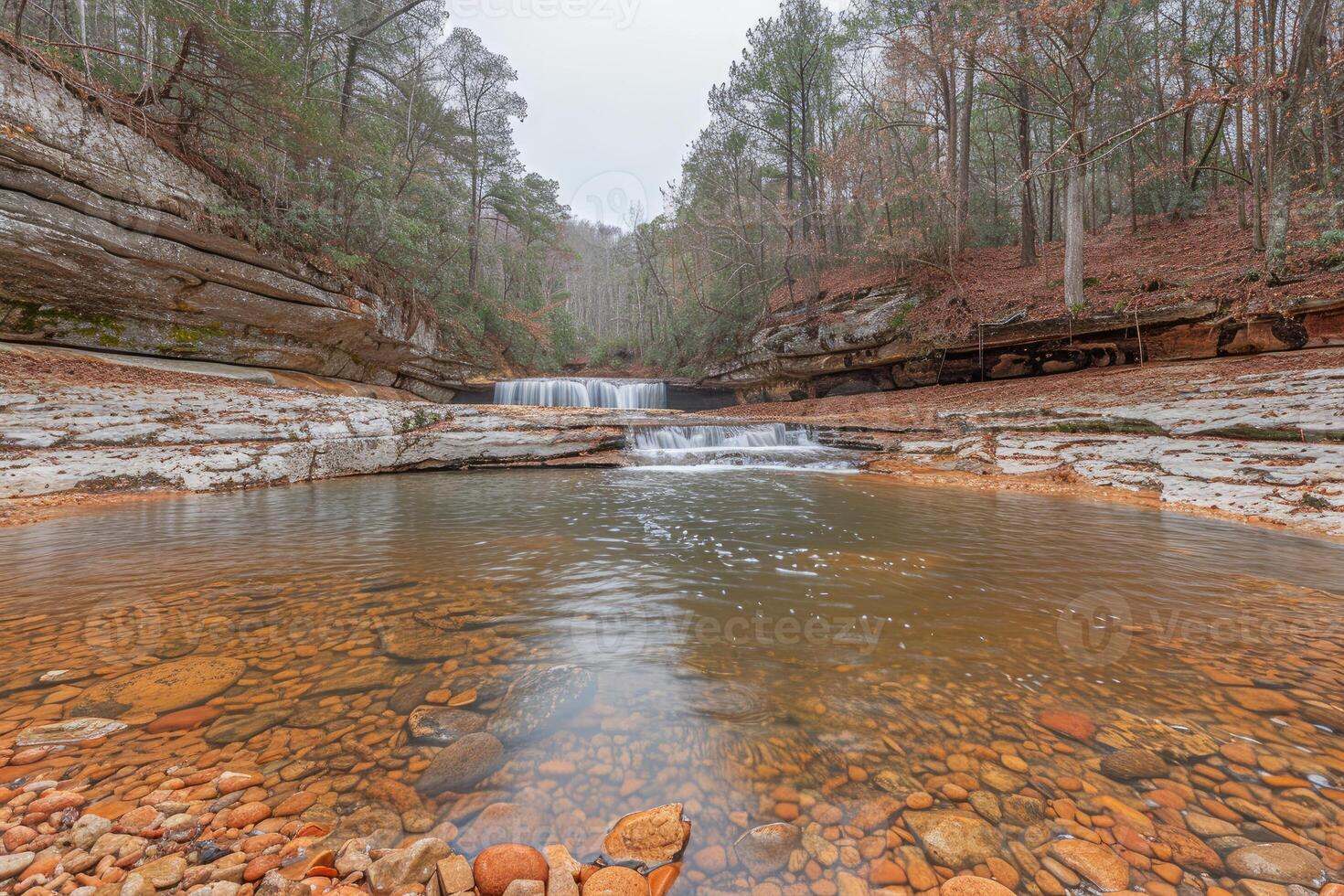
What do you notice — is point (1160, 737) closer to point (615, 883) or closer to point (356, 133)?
point (615, 883)

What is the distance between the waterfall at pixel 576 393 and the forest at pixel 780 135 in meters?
2.98

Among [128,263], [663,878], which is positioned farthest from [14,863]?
[128,263]

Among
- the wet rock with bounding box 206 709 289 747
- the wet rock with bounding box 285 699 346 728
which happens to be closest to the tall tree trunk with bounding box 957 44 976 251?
the wet rock with bounding box 285 699 346 728

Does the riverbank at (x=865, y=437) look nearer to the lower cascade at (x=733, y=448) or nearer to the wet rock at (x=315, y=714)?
the lower cascade at (x=733, y=448)

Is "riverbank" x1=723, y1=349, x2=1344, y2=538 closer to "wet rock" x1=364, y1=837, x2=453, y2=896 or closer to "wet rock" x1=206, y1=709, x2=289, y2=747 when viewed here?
"wet rock" x1=364, y1=837, x2=453, y2=896

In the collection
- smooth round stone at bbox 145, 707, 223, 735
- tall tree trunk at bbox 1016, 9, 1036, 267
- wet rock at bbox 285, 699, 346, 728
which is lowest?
wet rock at bbox 285, 699, 346, 728

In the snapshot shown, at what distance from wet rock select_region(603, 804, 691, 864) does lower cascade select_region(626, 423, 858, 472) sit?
8532 millimetres

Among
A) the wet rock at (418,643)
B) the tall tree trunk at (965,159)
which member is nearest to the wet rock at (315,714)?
the wet rock at (418,643)

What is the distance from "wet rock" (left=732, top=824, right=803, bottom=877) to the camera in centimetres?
111

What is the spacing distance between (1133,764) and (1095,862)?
51 centimetres

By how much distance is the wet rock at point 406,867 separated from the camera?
1.00 m

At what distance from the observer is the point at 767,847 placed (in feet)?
3.80

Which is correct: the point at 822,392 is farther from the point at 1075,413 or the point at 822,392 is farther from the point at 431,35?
the point at 431,35

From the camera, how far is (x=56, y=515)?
4.93m
